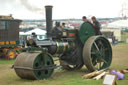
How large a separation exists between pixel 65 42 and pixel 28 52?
5.10 feet

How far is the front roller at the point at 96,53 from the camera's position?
8.10 metres

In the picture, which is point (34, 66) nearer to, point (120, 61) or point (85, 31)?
point (85, 31)

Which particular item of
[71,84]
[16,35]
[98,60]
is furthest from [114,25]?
[71,84]

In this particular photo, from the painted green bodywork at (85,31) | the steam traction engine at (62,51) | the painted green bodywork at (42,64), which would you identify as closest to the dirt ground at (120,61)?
the steam traction engine at (62,51)

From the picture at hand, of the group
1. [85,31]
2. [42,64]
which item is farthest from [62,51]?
[42,64]

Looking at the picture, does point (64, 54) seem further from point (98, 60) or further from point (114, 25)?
point (114, 25)

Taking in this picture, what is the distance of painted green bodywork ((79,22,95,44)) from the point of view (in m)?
8.62

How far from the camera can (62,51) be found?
829cm

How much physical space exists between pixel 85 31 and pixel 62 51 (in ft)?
3.61

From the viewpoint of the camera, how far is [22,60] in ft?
23.1

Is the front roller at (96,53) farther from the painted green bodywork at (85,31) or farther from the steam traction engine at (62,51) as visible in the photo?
the painted green bodywork at (85,31)

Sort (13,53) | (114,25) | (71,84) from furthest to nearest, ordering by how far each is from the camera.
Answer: (114,25) < (13,53) < (71,84)

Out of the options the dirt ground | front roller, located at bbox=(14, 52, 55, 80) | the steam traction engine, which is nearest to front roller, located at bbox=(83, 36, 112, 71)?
the steam traction engine

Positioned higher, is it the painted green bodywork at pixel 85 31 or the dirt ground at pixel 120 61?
the painted green bodywork at pixel 85 31
